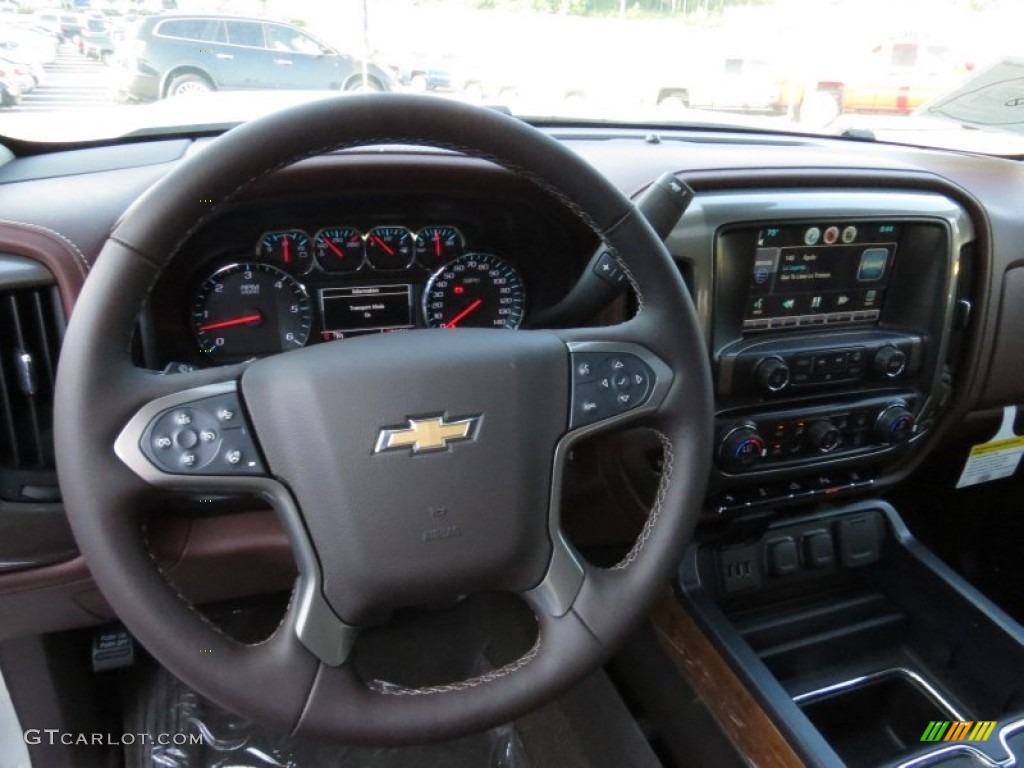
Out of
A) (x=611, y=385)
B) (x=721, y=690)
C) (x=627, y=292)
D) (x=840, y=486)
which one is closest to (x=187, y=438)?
(x=611, y=385)

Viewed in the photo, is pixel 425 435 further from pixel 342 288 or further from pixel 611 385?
pixel 342 288

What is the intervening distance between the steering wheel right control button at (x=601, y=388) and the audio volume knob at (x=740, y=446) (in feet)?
1.79

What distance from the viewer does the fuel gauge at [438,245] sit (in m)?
1.35

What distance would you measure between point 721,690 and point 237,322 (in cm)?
104

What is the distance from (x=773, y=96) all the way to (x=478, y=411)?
3.22m

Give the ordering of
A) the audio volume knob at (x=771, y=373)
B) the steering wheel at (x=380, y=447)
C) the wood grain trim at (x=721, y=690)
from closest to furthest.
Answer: the steering wheel at (x=380, y=447), the wood grain trim at (x=721, y=690), the audio volume knob at (x=771, y=373)

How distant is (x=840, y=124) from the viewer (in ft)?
7.14

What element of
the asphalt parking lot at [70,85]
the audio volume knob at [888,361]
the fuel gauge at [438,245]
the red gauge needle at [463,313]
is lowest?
the audio volume knob at [888,361]

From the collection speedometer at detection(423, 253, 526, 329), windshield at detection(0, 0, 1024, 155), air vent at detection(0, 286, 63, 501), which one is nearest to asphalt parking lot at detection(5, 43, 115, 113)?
windshield at detection(0, 0, 1024, 155)

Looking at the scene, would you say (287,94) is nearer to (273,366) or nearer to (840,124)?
(273,366)

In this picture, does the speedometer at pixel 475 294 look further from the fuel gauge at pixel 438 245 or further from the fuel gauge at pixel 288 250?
the fuel gauge at pixel 288 250

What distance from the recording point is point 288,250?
1.28m

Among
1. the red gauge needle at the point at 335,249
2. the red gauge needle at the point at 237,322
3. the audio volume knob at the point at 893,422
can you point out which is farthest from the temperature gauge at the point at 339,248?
the audio volume knob at the point at 893,422

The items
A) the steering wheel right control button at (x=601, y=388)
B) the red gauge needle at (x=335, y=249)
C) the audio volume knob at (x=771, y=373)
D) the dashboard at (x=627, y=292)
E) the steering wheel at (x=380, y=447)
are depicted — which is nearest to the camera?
the steering wheel at (x=380, y=447)
